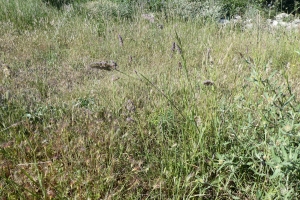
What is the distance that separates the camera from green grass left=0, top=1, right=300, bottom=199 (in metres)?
1.47

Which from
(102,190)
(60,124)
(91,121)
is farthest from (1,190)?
(91,121)

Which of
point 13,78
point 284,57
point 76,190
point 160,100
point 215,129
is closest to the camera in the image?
point 76,190

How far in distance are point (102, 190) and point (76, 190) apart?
14 cm

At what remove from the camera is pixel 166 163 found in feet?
5.49

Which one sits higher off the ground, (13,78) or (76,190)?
(13,78)

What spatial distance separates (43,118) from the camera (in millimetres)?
2059

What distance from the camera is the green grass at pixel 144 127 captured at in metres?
1.47

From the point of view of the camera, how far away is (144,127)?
2.15m

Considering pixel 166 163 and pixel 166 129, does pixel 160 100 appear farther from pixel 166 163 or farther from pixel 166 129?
pixel 166 163

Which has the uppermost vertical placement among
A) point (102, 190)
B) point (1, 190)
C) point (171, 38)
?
point (171, 38)

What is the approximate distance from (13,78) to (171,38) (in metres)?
2.47

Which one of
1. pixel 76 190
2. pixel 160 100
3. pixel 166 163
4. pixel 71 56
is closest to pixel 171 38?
pixel 71 56

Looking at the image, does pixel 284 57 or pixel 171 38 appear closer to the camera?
pixel 284 57

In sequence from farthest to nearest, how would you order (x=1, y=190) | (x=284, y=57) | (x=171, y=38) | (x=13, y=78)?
1. (x=171, y=38)
2. (x=284, y=57)
3. (x=13, y=78)
4. (x=1, y=190)
